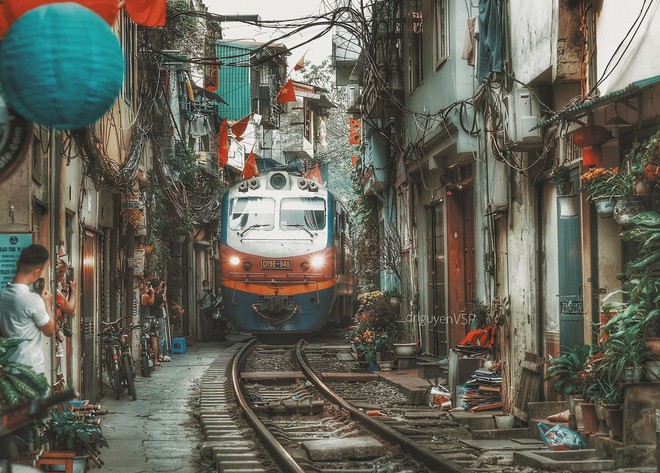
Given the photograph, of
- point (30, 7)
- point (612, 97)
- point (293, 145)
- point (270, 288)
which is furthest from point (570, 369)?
point (293, 145)

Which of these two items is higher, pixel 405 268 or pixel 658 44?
pixel 658 44

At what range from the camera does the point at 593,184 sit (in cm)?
958

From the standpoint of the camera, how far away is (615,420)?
8664 mm

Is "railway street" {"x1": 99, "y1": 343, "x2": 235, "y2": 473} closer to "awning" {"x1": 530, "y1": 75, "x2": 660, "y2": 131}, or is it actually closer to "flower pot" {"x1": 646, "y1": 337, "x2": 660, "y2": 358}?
"flower pot" {"x1": 646, "y1": 337, "x2": 660, "y2": 358}

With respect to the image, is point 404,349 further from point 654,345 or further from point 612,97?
point 612,97

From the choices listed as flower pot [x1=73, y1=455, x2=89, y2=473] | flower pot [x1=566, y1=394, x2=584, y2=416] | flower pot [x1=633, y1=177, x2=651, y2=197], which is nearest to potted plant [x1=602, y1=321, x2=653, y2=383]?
flower pot [x1=566, y1=394, x2=584, y2=416]

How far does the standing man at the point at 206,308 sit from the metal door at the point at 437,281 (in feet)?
32.5

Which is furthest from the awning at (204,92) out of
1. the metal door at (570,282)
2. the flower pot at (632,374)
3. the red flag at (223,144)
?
the flower pot at (632,374)

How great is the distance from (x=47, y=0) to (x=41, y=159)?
3.73 m

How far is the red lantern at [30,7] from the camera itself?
7152mm

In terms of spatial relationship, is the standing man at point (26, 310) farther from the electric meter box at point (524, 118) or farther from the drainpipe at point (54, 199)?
the electric meter box at point (524, 118)

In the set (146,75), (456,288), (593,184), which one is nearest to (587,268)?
(593,184)

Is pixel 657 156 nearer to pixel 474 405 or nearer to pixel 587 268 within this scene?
pixel 587 268

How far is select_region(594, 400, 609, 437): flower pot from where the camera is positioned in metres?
8.80
